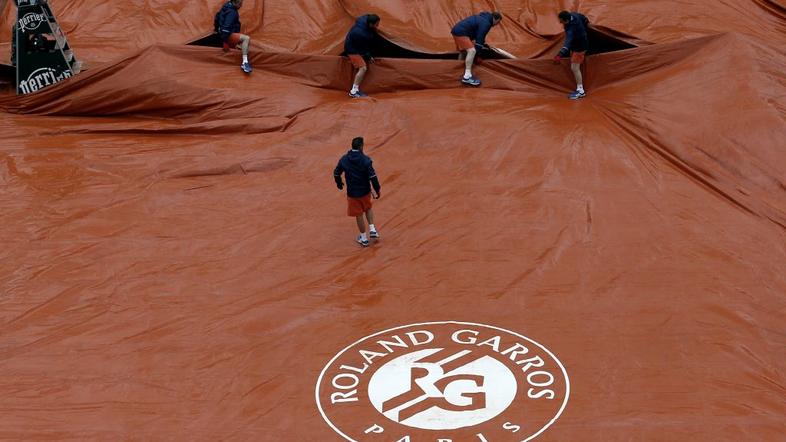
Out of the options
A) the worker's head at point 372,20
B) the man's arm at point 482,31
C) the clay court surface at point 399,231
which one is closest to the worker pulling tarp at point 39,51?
the clay court surface at point 399,231

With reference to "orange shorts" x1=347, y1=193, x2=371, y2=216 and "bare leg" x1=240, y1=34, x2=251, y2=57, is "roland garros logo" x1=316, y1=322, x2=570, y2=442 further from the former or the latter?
"bare leg" x1=240, y1=34, x2=251, y2=57

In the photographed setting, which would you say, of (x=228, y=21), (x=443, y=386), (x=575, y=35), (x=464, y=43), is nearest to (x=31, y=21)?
(x=228, y=21)

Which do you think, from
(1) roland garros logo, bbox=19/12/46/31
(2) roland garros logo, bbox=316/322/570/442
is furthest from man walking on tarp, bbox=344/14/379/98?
(2) roland garros logo, bbox=316/322/570/442

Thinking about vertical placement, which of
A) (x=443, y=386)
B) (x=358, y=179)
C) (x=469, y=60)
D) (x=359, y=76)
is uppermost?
(x=469, y=60)

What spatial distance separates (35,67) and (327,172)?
4882mm

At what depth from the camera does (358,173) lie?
940 cm

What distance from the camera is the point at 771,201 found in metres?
10.2

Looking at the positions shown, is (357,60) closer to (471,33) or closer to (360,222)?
(471,33)

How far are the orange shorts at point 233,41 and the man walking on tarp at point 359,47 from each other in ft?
4.93

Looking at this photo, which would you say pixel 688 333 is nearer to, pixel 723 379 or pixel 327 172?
pixel 723 379

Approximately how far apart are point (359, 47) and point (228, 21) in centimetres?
184

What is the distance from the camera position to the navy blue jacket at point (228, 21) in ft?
42.4

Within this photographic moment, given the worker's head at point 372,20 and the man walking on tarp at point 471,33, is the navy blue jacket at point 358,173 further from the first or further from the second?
the man walking on tarp at point 471,33

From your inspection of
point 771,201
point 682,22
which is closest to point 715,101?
point 771,201
